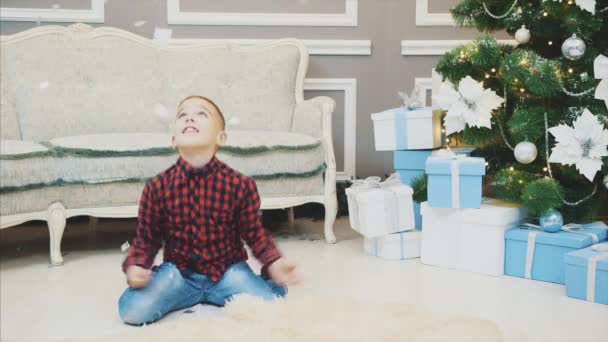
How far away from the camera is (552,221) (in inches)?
55.4

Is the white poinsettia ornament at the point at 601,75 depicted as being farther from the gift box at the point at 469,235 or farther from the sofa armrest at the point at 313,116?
Answer: the sofa armrest at the point at 313,116

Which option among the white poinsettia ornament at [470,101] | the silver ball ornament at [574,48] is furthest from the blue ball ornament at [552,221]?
the silver ball ornament at [574,48]

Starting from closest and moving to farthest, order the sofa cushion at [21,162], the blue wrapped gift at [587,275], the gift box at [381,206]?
the sofa cushion at [21,162], the blue wrapped gift at [587,275], the gift box at [381,206]

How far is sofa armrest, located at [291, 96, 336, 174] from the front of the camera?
1.37 metres

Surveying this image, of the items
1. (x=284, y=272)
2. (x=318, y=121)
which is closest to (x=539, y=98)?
(x=318, y=121)

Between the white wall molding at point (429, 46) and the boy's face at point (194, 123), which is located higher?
the white wall molding at point (429, 46)

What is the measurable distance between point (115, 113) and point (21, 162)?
0.78 ft

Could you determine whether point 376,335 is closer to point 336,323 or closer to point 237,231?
point 336,323

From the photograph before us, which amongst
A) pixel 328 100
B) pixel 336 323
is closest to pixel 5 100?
pixel 336 323

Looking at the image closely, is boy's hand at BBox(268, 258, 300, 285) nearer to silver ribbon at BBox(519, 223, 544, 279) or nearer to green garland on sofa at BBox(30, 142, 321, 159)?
green garland on sofa at BBox(30, 142, 321, 159)

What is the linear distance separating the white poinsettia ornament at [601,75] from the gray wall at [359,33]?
1.02 feet

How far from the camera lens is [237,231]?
1029 mm

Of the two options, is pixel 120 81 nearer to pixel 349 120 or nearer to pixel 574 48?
pixel 349 120

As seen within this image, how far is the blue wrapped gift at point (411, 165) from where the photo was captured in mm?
1708
